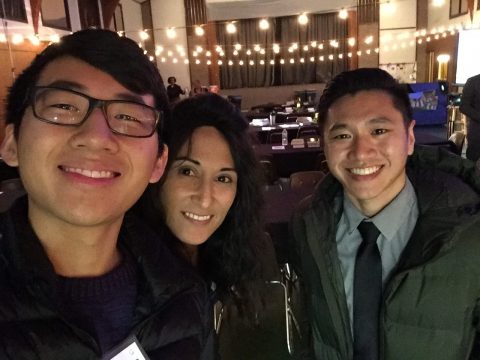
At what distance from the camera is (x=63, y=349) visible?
0.80m

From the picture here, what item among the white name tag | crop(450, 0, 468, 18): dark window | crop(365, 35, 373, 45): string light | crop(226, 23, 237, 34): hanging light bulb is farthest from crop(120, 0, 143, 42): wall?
the white name tag

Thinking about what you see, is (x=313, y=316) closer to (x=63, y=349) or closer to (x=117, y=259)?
(x=117, y=259)

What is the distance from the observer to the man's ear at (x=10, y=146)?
2.96 feet

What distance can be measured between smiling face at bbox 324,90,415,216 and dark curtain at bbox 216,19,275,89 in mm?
11615

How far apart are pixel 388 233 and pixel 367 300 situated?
24cm

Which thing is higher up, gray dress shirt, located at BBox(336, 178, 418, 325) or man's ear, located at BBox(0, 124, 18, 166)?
man's ear, located at BBox(0, 124, 18, 166)

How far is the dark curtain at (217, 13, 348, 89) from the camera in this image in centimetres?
1234

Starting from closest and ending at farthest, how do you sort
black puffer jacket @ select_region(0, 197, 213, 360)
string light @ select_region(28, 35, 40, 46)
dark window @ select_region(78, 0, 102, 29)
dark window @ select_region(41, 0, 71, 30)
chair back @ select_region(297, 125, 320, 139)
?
black puffer jacket @ select_region(0, 197, 213, 360), chair back @ select_region(297, 125, 320, 139), string light @ select_region(28, 35, 40, 46), dark window @ select_region(41, 0, 71, 30), dark window @ select_region(78, 0, 102, 29)

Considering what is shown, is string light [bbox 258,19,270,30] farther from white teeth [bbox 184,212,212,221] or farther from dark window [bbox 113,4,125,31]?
white teeth [bbox 184,212,212,221]

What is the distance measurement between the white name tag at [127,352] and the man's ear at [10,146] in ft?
1.53

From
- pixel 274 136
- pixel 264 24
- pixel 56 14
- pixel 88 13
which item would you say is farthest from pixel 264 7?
pixel 274 136

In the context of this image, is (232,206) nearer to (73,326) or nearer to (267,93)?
(73,326)

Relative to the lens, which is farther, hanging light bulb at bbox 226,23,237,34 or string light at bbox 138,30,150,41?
hanging light bulb at bbox 226,23,237,34

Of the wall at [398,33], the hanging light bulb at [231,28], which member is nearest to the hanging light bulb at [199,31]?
the hanging light bulb at [231,28]
